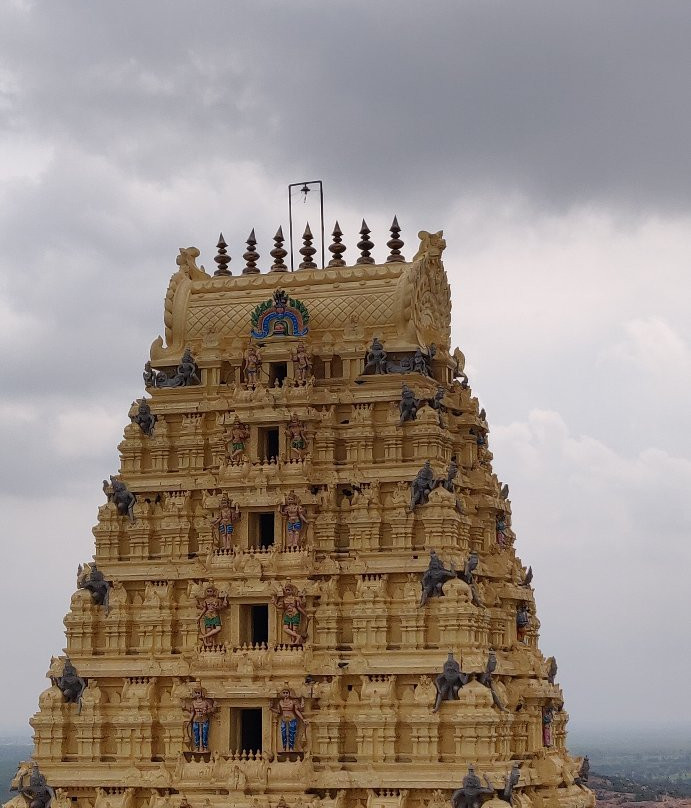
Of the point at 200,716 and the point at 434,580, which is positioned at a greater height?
the point at 434,580

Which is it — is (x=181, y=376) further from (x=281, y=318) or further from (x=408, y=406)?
(x=408, y=406)

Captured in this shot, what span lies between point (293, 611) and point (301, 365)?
7149mm

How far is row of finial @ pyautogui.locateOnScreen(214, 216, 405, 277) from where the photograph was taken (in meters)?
52.1

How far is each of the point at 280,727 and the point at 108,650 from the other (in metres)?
5.84

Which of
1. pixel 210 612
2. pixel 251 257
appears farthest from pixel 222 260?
pixel 210 612

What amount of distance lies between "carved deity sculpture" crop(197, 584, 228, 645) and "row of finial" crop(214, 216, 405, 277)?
34.5 feet

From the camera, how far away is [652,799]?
136 meters

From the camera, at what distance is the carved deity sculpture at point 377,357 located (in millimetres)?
49250

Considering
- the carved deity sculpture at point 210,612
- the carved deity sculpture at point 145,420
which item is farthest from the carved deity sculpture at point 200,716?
the carved deity sculpture at point 145,420

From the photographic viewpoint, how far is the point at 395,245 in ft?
171

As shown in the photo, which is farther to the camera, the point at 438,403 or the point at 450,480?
the point at 438,403

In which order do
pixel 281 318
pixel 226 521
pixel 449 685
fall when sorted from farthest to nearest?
pixel 281 318, pixel 226 521, pixel 449 685

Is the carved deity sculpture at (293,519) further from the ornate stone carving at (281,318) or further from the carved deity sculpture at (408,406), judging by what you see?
the ornate stone carving at (281,318)

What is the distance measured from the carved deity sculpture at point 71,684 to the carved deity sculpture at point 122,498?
4710 millimetres
